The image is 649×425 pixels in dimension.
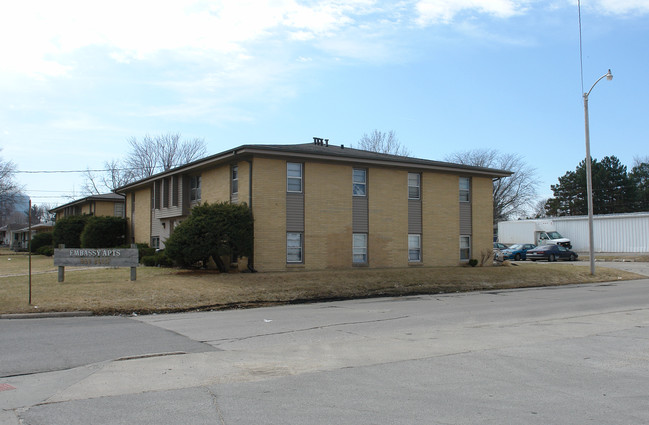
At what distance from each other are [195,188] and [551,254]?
28.9 metres

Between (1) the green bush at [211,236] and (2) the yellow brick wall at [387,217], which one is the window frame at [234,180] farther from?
(2) the yellow brick wall at [387,217]

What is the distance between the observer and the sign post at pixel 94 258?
754 inches

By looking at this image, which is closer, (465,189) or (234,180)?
(234,180)

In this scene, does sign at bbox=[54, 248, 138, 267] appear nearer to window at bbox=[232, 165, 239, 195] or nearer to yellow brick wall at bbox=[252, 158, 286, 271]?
yellow brick wall at bbox=[252, 158, 286, 271]

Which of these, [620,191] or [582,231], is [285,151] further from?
[620,191]

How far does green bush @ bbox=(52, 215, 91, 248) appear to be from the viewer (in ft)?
135

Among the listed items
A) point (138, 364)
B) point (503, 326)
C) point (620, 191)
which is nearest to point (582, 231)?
point (620, 191)

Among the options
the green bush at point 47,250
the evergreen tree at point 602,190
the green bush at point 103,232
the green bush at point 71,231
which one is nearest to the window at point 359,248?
the green bush at point 103,232

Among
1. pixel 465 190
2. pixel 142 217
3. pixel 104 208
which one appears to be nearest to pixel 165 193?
pixel 142 217

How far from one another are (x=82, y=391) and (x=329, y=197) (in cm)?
1840

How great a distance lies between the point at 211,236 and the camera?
2078 centimetres

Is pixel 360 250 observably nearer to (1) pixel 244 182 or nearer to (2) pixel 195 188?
(1) pixel 244 182

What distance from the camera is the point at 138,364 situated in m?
8.29

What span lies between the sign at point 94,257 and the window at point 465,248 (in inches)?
669
